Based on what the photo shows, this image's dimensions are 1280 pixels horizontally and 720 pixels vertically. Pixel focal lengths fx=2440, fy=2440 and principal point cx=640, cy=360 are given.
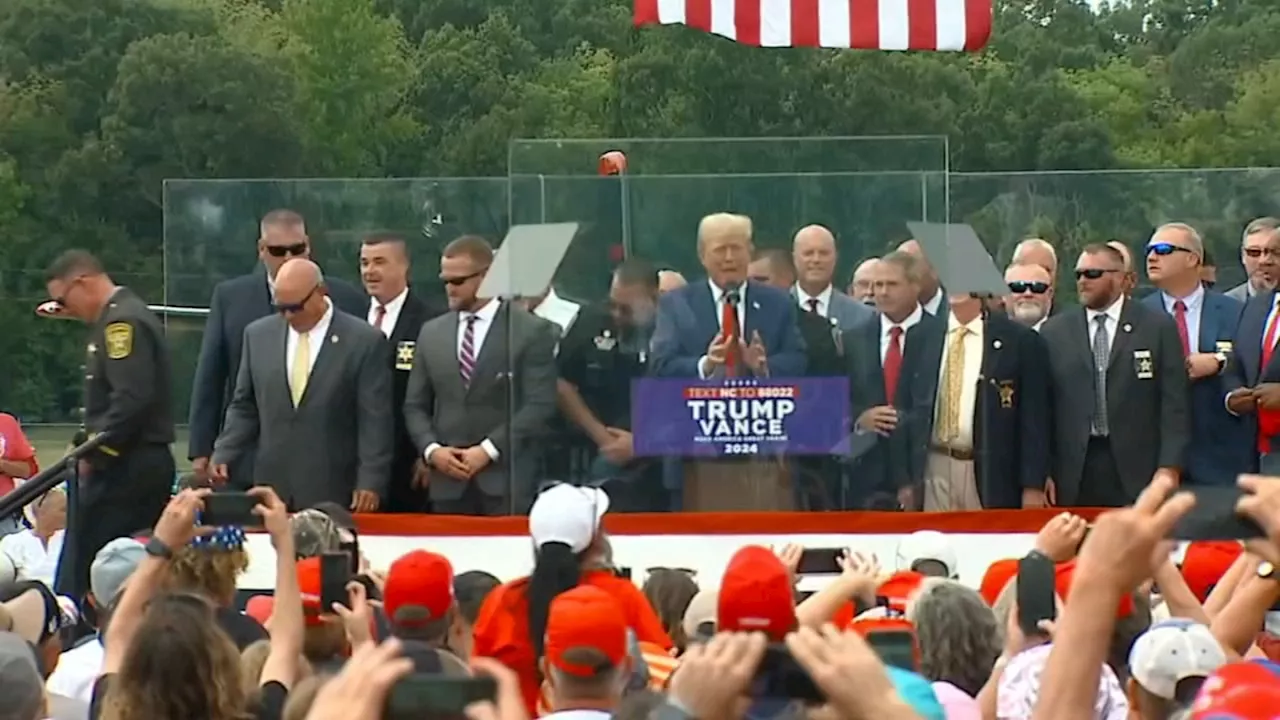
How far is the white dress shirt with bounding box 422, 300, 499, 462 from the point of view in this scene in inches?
430

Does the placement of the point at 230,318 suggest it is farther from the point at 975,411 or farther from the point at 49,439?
the point at 49,439

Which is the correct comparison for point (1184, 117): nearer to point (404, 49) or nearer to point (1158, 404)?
point (404, 49)

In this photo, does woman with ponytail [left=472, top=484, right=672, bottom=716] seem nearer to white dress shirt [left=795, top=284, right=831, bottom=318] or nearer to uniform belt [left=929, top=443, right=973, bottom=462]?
white dress shirt [left=795, top=284, right=831, bottom=318]

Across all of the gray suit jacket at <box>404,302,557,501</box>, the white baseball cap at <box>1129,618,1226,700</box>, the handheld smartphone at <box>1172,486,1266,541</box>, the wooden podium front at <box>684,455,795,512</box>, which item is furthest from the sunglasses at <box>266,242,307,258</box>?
the handheld smartphone at <box>1172,486,1266,541</box>

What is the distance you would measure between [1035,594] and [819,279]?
458 cm

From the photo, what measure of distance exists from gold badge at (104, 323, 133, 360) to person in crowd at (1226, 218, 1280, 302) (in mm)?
5271

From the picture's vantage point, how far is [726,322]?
34.3 feet

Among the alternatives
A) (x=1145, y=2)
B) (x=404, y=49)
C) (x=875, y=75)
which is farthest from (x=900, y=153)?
(x=1145, y=2)

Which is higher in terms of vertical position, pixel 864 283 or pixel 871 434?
pixel 864 283

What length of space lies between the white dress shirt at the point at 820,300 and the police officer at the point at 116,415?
312cm

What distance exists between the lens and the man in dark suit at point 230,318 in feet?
38.7

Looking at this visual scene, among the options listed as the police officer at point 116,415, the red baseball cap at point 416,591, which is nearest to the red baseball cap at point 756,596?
→ the red baseball cap at point 416,591

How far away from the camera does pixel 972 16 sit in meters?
12.1

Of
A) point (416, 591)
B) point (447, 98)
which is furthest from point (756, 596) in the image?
point (447, 98)
